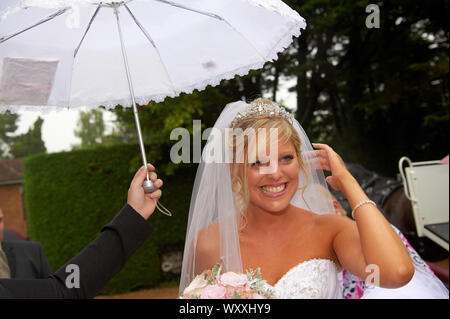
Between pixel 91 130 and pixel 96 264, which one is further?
pixel 91 130

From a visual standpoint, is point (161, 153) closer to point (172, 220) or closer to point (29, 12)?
point (172, 220)

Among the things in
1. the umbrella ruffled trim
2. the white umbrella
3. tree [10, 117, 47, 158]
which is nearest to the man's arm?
the white umbrella

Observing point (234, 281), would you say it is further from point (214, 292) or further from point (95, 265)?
point (95, 265)

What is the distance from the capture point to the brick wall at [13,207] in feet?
77.8

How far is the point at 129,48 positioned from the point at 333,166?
1.25 m

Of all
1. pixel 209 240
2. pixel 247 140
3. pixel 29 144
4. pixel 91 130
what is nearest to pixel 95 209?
pixel 209 240

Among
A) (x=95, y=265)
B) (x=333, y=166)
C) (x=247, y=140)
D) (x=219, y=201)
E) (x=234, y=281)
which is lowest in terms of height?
(x=234, y=281)

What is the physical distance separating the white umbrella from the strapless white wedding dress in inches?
43.0

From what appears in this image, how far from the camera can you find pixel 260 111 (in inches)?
87.7

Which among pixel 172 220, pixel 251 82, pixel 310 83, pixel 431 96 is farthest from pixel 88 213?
pixel 431 96

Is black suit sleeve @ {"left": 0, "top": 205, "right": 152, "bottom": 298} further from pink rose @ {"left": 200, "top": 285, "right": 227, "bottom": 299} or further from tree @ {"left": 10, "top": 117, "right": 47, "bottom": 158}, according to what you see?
tree @ {"left": 10, "top": 117, "right": 47, "bottom": 158}

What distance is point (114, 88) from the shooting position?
7.34ft

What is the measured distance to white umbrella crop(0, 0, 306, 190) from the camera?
191cm

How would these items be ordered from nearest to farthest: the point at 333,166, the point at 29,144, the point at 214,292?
the point at 214,292 < the point at 333,166 < the point at 29,144
